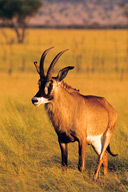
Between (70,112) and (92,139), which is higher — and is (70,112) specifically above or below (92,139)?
above

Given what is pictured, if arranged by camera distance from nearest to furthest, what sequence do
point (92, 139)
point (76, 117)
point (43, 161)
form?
point (76, 117) → point (92, 139) → point (43, 161)

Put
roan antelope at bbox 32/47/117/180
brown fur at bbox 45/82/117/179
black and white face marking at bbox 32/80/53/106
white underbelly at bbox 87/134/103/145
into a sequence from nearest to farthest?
black and white face marking at bbox 32/80/53/106 < roan antelope at bbox 32/47/117/180 < brown fur at bbox 45/82/117/179 < white underbelly at bbox 87/134/103/145

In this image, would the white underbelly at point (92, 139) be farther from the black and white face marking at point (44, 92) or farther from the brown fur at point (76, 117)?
the black and white face marking at point (44, 92)

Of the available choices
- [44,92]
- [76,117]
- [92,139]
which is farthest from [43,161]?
[44,92]

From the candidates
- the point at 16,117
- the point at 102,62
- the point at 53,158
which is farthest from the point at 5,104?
the point at 102,62

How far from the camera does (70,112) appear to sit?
553cm

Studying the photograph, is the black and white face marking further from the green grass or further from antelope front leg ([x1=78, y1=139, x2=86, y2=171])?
the green grass

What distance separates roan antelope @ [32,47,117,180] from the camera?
210 inches

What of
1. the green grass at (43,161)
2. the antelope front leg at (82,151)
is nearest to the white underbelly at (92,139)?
the antelope front leg at (82,151)

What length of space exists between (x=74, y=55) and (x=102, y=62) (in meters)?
3.04

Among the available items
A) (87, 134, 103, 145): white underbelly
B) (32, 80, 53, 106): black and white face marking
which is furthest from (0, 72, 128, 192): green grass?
(32, 80, 53, 106): black and white face marking

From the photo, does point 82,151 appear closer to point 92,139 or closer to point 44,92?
point 92,139

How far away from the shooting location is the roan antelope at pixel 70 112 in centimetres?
532

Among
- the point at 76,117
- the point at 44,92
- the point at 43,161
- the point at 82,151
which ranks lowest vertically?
the point at 43,161
